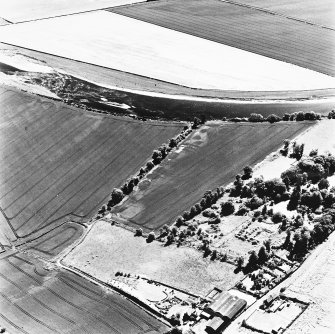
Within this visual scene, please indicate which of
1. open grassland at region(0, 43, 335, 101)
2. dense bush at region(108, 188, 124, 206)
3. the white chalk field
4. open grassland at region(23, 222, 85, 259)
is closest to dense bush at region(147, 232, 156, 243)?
open grassland at region(23, 222, 85, 259)

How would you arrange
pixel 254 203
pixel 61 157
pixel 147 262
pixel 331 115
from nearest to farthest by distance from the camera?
pixel 147 262 < pixel 254 203 < pixel 61 157 < pixel 331 115

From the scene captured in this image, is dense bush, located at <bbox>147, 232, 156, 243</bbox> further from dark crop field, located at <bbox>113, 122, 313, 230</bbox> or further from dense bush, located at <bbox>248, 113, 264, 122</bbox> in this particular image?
dense bush, located at <bbox>248, 113, 264, 122</bbox>

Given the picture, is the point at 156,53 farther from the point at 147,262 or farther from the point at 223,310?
the point at 223,310

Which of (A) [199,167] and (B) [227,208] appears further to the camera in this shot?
(A) [199,167]

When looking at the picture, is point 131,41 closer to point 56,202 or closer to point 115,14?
point 115,14

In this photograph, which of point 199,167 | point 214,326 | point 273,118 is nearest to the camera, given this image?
point 214,326

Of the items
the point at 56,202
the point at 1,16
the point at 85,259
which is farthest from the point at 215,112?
the point at 1,16

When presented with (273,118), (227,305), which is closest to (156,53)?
(273,118)

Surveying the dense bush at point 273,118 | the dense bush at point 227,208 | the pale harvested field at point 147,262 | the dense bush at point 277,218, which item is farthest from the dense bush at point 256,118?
the pale harvested field at point 147,262
